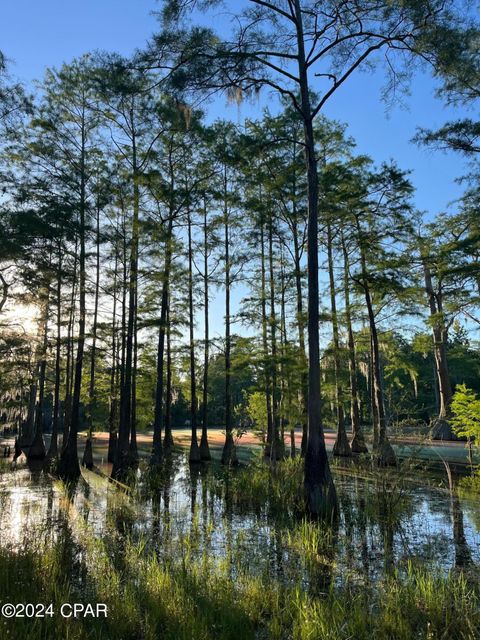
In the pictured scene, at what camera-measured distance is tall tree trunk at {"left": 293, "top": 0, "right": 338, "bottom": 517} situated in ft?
30.8

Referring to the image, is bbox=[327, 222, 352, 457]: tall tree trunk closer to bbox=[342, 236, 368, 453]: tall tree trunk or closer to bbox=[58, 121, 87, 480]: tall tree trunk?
bbox=[342, 236, 368, 453]: tall tree trunk

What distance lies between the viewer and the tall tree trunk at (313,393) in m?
9.38

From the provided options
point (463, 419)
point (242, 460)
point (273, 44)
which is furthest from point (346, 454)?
point (273, 44)

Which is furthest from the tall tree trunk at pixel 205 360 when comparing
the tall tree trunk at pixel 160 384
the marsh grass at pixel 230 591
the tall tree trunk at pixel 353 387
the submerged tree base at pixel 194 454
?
the marsh grass at pixel 230 591

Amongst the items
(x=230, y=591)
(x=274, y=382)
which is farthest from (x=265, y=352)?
(x=230, y=591)

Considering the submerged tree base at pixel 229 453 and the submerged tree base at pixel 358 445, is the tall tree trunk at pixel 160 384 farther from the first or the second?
the submerged tree base at pixel 358 445

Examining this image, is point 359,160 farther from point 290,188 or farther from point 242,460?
point 242,460

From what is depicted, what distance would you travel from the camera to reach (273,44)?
1198 centimetres

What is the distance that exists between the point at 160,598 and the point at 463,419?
397 inches

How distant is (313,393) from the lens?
1033 centimetres

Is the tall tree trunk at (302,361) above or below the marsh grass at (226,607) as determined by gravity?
above

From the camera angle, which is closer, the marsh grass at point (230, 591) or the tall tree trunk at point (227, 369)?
the marsh grass at point (230, 591)

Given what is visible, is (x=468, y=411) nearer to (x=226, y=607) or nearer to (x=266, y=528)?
(x=266, y=528)

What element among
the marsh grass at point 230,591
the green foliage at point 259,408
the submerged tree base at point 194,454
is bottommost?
the submerged tree base at point 194,454
